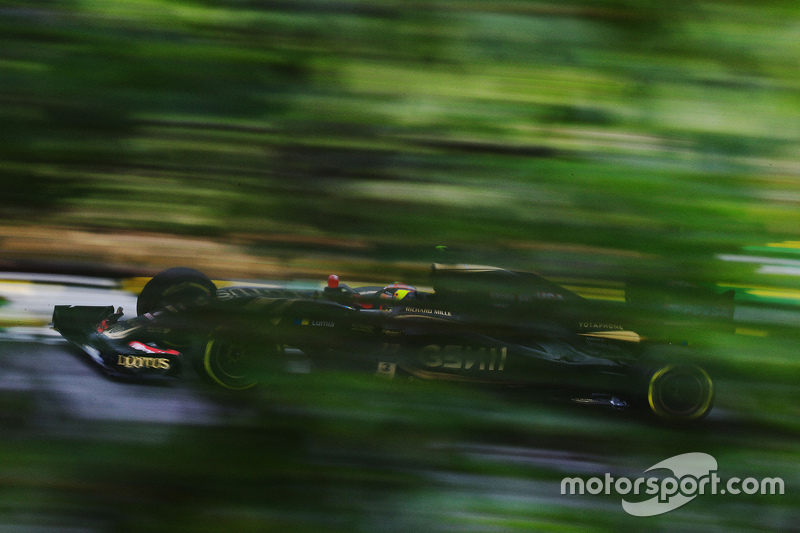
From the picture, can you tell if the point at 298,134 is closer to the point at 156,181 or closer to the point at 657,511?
the point at 156,181

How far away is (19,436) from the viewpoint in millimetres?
988

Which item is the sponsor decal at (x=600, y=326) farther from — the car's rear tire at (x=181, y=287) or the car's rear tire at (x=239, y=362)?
the car's rear tire at (x=181, y=287)

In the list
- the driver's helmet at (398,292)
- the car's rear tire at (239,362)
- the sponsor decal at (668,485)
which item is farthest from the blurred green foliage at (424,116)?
the sponsor decal at (668,485)

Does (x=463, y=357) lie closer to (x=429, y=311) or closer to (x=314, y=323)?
(x=429, y=311)

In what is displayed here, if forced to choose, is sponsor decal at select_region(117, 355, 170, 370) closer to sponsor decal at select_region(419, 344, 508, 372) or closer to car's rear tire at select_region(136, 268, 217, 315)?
car's rear tire at select_region(136, 268, 217, 315)

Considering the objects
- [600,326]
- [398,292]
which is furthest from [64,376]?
[600,326]

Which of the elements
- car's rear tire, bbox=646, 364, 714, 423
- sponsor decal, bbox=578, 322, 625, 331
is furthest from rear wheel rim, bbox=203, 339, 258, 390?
car's rear tire, bbox=646, 364, 714, 423

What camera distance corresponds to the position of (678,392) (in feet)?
3.52

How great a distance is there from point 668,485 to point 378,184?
76 cm

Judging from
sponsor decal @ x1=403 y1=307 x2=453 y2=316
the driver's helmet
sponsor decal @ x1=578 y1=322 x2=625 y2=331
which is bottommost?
sponsor decal @ x1=403 y1=307 x2=453 y2=316

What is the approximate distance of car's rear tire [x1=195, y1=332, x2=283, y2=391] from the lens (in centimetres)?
98

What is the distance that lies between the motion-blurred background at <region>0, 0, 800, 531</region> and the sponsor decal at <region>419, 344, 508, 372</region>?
0.06 meters

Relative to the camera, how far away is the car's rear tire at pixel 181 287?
3.18 ft

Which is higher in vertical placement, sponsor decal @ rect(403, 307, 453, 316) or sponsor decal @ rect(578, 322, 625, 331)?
sponsor decal @ rect(578, 322, 625, 331)
